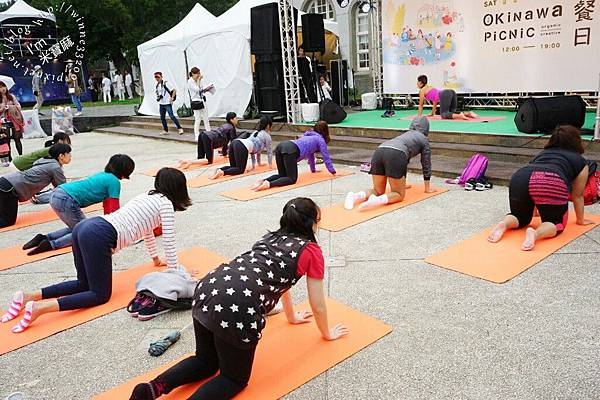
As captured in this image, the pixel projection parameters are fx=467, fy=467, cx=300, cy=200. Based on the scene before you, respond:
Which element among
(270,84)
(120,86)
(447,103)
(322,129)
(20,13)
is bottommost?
(322,129)

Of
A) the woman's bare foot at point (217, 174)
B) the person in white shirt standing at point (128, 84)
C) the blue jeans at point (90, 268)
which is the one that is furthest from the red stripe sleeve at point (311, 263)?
the person in white shirt standing at point (128, 84)

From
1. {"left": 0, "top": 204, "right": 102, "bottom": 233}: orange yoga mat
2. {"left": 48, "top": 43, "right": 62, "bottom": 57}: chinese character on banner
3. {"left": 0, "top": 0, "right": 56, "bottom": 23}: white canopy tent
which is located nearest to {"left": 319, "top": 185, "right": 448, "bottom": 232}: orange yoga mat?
{"left": 0, "top": 204, "right": 102, "bottom": 233}: orange yoga mat

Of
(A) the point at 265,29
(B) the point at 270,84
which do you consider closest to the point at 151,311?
(B) the point at 270,84

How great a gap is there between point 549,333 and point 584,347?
0.19 m

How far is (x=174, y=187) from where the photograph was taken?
3182 millimetres

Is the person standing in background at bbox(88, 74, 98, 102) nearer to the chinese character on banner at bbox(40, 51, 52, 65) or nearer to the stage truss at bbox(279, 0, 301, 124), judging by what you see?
the chinese character on banner at bbox(40, 51, 52, 65)

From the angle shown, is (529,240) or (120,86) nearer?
(529,240)

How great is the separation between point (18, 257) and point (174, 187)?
7.84 ft

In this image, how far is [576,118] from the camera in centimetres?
679

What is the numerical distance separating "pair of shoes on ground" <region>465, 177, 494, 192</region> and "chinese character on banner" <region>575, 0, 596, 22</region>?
5191mm

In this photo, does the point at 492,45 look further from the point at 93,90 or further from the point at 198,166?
the point at 93,90

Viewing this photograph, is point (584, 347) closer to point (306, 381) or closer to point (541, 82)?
point (306, 381)

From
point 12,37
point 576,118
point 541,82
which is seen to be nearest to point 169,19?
point 12,37

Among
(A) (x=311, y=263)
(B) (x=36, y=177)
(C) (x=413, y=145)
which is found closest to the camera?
(A) (x=311, y=263)
